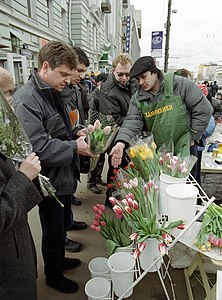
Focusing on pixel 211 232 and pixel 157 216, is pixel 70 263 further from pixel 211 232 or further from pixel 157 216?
pixel 211 232

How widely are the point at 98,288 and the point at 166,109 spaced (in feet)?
4.87

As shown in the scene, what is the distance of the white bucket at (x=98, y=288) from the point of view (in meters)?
1.51

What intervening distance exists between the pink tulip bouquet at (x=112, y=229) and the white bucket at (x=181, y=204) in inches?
14.5

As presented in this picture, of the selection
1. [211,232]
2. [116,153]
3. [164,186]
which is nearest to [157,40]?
[116,153]

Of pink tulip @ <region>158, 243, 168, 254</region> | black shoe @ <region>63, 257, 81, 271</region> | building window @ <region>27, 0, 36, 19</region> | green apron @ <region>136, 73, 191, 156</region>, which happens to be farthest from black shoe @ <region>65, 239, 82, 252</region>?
building window @ <region>27, 0, 36, 19</region>

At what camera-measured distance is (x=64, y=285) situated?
1945mm

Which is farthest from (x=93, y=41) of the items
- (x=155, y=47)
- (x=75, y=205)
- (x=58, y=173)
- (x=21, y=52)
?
(x=58, y=173)

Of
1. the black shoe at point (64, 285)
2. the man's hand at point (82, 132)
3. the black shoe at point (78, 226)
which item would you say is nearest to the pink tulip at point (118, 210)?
the man's hand at point (82, 132)

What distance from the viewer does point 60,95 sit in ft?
5.47

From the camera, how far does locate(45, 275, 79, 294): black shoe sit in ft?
6.38

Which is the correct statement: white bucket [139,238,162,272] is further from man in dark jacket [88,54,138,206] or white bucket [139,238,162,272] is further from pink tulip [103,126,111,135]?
man in dark jacket [88,54,138,206]

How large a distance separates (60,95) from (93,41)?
19.4m

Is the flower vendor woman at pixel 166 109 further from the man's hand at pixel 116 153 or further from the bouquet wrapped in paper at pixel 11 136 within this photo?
the bouquet wrapped in paper at pixel 11 136

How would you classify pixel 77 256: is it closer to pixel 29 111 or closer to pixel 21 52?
pixel 29 111
